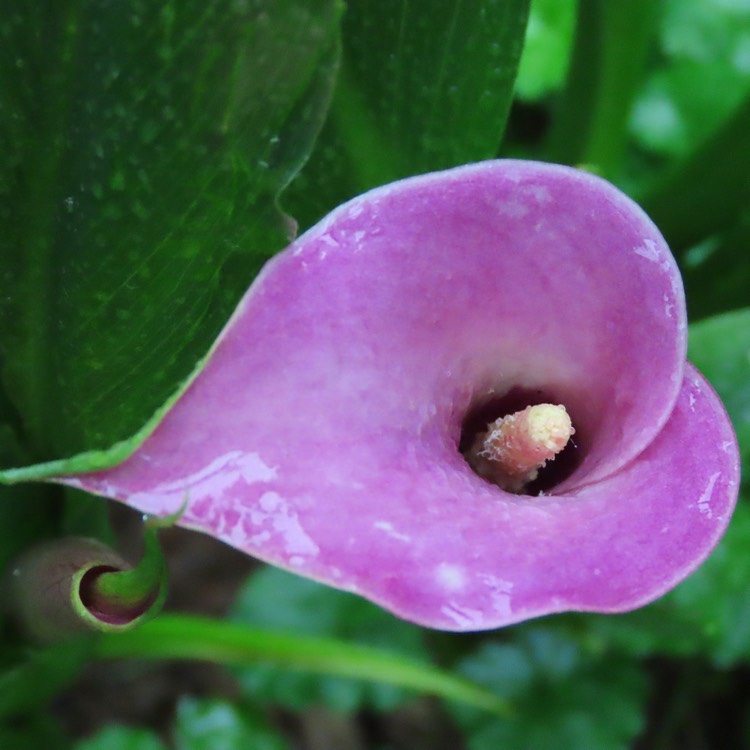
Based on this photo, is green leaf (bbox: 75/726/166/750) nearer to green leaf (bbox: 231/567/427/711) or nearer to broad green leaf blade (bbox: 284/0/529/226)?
green leaf (bbox: 231/567/427/711)

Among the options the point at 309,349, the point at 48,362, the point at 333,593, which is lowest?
the point at 333,593

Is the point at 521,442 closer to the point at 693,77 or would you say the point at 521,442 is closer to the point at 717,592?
the point at 717,592

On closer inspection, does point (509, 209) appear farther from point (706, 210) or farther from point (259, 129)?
point (706, 210)

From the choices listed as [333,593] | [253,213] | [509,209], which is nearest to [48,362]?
[253,213]

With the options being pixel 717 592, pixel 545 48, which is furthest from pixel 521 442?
pixel 545 48

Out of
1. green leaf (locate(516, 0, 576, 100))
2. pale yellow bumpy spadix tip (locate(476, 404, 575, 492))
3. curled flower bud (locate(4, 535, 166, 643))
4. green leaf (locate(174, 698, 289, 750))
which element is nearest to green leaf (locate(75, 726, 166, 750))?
green leaf (locate(174, 698, 289, 750))

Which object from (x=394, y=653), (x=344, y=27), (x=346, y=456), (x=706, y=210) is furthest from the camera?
(x=394, y=653)
